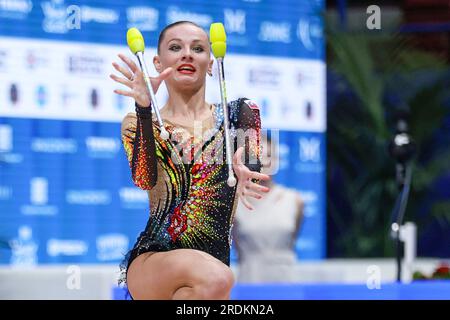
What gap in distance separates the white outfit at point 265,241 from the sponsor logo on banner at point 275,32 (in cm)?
140

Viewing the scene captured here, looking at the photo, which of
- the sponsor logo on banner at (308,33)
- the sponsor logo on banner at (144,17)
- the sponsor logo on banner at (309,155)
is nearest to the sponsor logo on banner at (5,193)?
the sponsor logo on banner at (144,17)

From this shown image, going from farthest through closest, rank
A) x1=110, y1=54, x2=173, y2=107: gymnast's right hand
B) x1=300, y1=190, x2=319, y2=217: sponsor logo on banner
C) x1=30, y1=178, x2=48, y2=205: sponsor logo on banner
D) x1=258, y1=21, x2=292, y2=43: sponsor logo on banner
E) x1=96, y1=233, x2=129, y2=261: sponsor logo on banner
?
x1=300, y1=190, x2=319, y2=217: sponsor logo on banner < x1=258, y1=21, x2=292, y2=43: sponsor logo on banner < x1=96, y1=233, x2=129, y2=261: sponsor logo on banner < x1=30, y1=178, x2=48, y2=205: sponsor logo on banner < x1=110, y1=54, x2=173, y2=107: gymnast's right hand

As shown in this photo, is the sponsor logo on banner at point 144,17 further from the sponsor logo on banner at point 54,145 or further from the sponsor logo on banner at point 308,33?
the sponsor logo on banner at point 308,33

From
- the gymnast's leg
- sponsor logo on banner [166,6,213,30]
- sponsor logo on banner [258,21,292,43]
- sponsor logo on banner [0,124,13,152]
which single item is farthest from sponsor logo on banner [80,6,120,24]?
the gymnast's leg

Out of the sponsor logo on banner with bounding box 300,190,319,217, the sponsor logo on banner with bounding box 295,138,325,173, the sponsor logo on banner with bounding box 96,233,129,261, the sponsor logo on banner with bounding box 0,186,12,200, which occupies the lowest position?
the sponsor logo on banner with bounding box 96,233,129,261

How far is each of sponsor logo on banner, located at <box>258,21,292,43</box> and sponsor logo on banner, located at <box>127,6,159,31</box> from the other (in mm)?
671

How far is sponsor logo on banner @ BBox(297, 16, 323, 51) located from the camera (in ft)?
20.3

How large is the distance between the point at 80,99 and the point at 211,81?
2.85 metres

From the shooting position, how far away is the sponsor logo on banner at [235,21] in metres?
5.71

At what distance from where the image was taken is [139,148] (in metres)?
2.30

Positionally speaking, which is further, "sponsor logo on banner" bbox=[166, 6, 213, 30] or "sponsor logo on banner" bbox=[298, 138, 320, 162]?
"sponsor logo on banner" bbox=[298, 138, 320, 162]

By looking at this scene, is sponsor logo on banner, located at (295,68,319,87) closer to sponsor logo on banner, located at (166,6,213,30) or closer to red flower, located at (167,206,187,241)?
sponsor logo on banner, located at (166,6,213,30)
